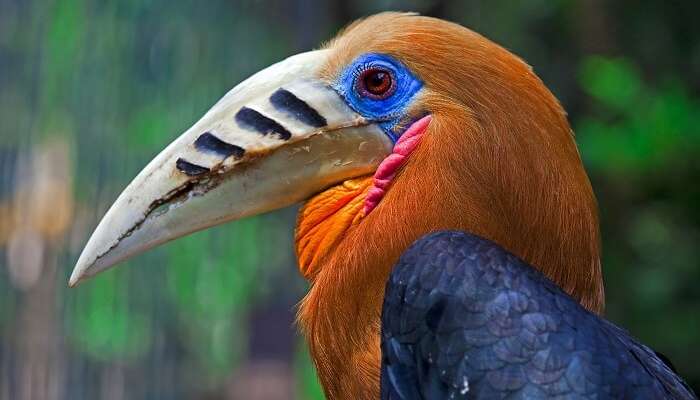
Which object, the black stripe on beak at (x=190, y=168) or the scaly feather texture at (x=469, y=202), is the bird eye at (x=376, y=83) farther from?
the black stripe on beak at (x=190, y=168)

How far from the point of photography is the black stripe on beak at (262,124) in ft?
8.27

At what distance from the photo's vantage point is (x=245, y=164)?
2543mm

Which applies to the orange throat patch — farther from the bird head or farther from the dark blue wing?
the dark blue wing

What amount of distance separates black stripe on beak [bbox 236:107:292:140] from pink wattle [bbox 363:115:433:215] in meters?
0.23

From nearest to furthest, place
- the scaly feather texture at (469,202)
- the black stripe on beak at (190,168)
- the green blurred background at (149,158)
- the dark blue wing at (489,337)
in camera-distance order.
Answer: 1. the dark blue wing at (489,337)
2. the scaly feather texture at (469,202)
3. the black stripe on beak at (190,168)
4. the green blurred background at (149,158)

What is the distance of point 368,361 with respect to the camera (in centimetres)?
237

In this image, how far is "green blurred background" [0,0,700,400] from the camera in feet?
20.1

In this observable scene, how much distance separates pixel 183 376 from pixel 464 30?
4419mm

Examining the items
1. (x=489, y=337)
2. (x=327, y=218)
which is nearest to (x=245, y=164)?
(x=327, y=218)

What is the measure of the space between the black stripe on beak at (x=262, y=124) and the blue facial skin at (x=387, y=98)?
178 millimetres

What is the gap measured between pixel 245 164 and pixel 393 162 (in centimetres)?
34

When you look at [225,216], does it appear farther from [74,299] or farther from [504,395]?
[74,299]

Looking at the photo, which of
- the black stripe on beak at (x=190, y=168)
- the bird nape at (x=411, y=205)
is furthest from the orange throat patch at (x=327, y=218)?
the black stripe on beak at (x=190, y=168)

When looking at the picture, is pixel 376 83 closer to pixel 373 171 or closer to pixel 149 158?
pixel 373 171
